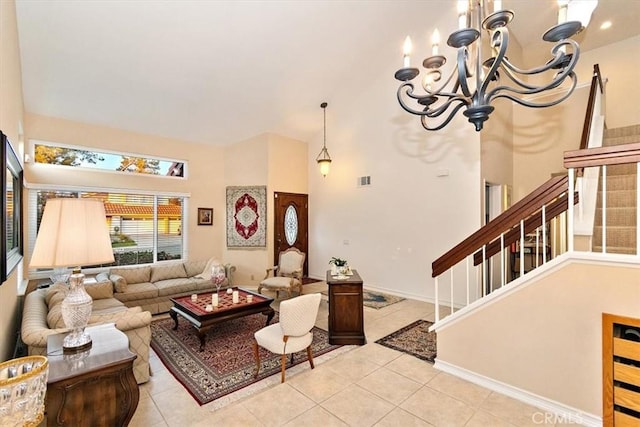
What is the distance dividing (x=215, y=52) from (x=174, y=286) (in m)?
3.93

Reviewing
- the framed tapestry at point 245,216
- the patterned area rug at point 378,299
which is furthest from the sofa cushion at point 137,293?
the patterned area rug at point 378,299

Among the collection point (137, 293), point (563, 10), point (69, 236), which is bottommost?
point (137, 293)

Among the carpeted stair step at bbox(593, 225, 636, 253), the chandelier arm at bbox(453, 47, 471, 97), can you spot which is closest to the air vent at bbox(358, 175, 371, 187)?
the carpeted stair step at bbox(593, 225, 636, 253)

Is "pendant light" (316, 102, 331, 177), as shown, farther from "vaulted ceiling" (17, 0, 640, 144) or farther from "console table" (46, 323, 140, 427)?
"console table" (46, 323, 140, 427)

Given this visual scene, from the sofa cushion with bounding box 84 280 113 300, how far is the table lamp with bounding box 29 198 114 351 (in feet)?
9.14

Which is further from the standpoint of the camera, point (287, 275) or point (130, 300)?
point (287, 275)

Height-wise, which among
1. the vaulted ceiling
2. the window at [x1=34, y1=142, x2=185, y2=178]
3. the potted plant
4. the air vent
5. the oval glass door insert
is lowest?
the potted plant

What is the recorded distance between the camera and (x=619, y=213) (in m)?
3.18

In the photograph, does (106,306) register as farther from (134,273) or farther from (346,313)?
(346,313)

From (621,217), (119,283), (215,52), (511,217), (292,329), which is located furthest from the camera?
(119,283)

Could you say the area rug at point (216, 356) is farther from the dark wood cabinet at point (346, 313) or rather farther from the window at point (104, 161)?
the window at point (104, 161)

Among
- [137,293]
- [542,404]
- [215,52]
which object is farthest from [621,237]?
[137,293]

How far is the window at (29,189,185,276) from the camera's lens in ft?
17.9

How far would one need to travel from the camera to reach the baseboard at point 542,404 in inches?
88.4
